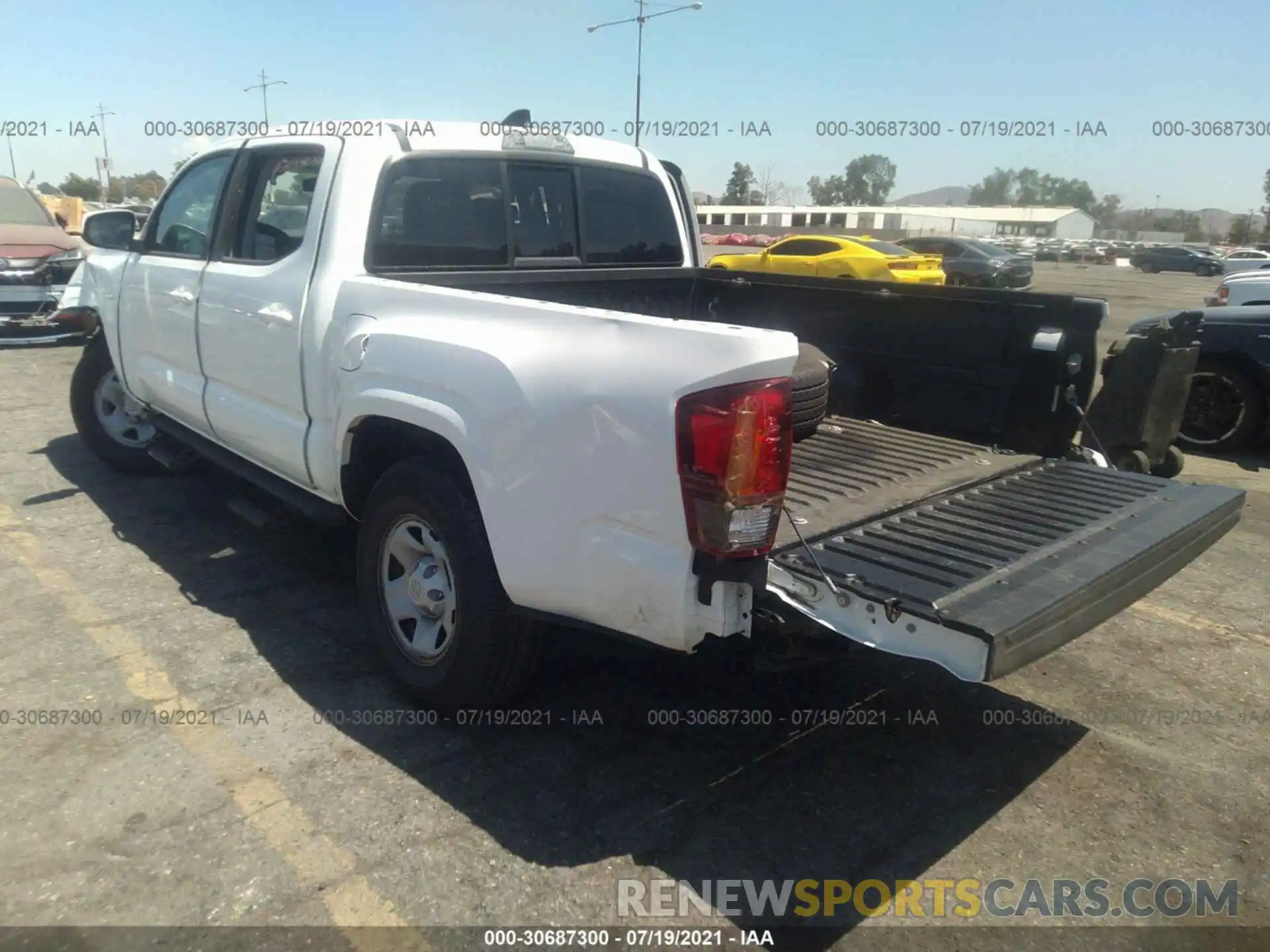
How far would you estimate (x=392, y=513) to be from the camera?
11.2 ft

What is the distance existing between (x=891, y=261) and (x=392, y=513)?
1904cm

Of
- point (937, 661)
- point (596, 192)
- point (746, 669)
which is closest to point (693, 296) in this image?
point (596, 192)

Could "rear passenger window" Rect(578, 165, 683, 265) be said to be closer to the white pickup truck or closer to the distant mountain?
the white pickup truck

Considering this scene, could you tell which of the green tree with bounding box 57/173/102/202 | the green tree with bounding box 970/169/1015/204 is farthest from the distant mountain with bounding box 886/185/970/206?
the green tree with bounding box 57/173/102/202

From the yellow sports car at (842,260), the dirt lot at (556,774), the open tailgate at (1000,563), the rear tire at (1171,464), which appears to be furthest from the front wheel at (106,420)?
the yellow sports car at (842,260)

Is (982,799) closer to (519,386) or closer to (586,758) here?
(586,758)

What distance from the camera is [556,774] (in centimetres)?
314

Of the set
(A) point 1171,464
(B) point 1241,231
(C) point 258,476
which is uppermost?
(B) point 1241,231

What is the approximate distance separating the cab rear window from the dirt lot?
168 cm

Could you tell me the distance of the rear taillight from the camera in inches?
94.2

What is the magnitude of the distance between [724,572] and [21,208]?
1274 centimetres

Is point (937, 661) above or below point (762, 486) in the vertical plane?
below

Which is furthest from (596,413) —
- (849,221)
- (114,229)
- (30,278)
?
(849,221)

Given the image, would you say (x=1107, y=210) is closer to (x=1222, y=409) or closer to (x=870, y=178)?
(x=870, y=178)
